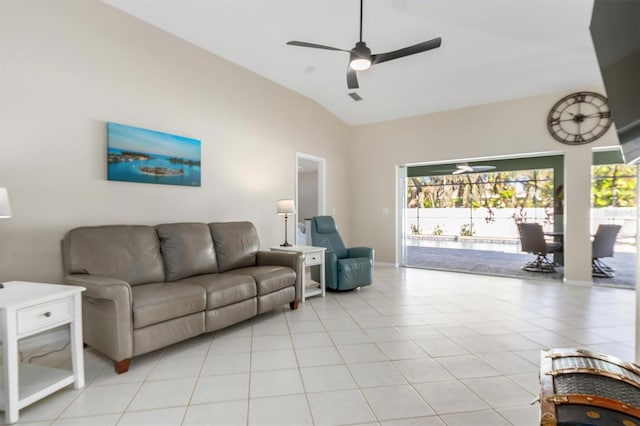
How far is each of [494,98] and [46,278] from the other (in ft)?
20.4

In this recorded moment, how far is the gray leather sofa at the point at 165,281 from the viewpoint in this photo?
2.19 metres

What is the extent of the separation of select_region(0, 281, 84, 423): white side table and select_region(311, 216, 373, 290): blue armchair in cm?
286

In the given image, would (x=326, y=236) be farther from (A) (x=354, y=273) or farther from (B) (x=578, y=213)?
(B) (x=578, y=213)

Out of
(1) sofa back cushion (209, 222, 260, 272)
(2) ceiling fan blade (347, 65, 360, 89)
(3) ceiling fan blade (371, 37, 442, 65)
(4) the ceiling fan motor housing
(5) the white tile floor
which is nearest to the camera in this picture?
(5) the white tile floor

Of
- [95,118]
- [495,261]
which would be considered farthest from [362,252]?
[495,261]

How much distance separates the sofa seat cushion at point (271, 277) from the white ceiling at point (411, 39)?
268cm

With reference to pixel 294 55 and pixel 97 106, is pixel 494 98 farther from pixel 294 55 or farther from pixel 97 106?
pixel 97 106

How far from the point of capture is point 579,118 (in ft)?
15.2

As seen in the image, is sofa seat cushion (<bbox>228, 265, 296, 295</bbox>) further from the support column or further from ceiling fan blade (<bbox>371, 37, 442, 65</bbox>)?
the support column

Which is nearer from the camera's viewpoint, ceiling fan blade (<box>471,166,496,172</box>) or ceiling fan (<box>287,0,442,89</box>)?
ceiling fan (<box>287,0,442,89</box>)

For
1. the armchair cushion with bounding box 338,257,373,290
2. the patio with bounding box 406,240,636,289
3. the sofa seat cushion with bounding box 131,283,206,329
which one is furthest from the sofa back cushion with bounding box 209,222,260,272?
the patio with bounding box 406,240,636,289

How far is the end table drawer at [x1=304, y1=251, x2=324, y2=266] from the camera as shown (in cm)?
405

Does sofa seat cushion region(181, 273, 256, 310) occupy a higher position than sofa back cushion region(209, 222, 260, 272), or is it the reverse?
sofa back cushion region(209, 222, 260, 272)

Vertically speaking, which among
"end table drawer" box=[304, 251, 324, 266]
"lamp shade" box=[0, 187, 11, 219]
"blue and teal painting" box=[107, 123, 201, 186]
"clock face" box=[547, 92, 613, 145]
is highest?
"clock face" box=[547, 92, 613, 145]
